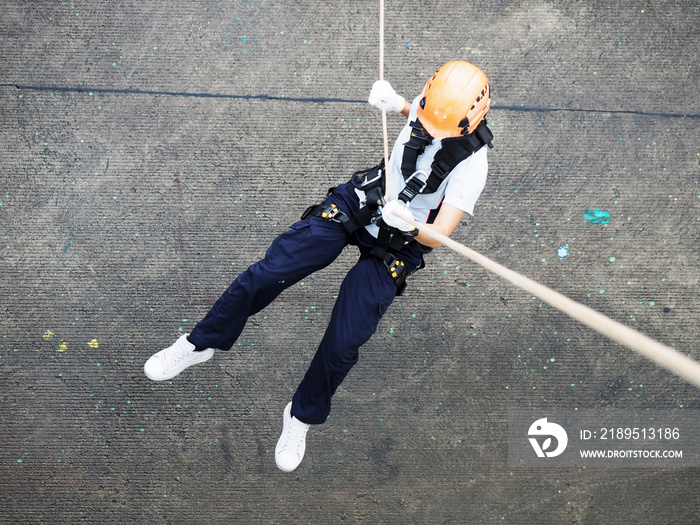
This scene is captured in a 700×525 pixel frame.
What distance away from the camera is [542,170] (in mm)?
2900

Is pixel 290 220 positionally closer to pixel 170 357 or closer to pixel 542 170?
pixel 170 357

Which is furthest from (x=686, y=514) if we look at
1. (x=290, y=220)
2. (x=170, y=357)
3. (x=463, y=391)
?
(x=170, y=357)

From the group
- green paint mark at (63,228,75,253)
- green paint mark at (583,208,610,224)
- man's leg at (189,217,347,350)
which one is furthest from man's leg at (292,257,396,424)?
green paint mark at (63,228,75,253)

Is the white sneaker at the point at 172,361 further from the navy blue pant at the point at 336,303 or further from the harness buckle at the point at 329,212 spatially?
the harness buckle at the point at 329,212

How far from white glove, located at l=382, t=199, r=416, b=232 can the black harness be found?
6 centimetres

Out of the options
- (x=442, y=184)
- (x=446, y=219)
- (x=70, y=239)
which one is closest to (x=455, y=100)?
(x=442, y=184)

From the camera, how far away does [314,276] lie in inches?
112

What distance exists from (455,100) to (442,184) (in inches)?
12.7

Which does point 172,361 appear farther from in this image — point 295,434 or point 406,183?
point 406,183

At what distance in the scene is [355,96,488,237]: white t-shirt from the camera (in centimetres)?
203

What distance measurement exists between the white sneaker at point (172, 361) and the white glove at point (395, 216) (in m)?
1.09

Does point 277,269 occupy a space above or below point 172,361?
above

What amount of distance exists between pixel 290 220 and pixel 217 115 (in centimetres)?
68

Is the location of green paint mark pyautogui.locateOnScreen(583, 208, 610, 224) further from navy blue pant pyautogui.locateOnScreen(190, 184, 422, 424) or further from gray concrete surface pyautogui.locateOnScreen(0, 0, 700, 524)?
navy blue pant pyautogui.locateOnScreen(190, 184, 422, 424)
